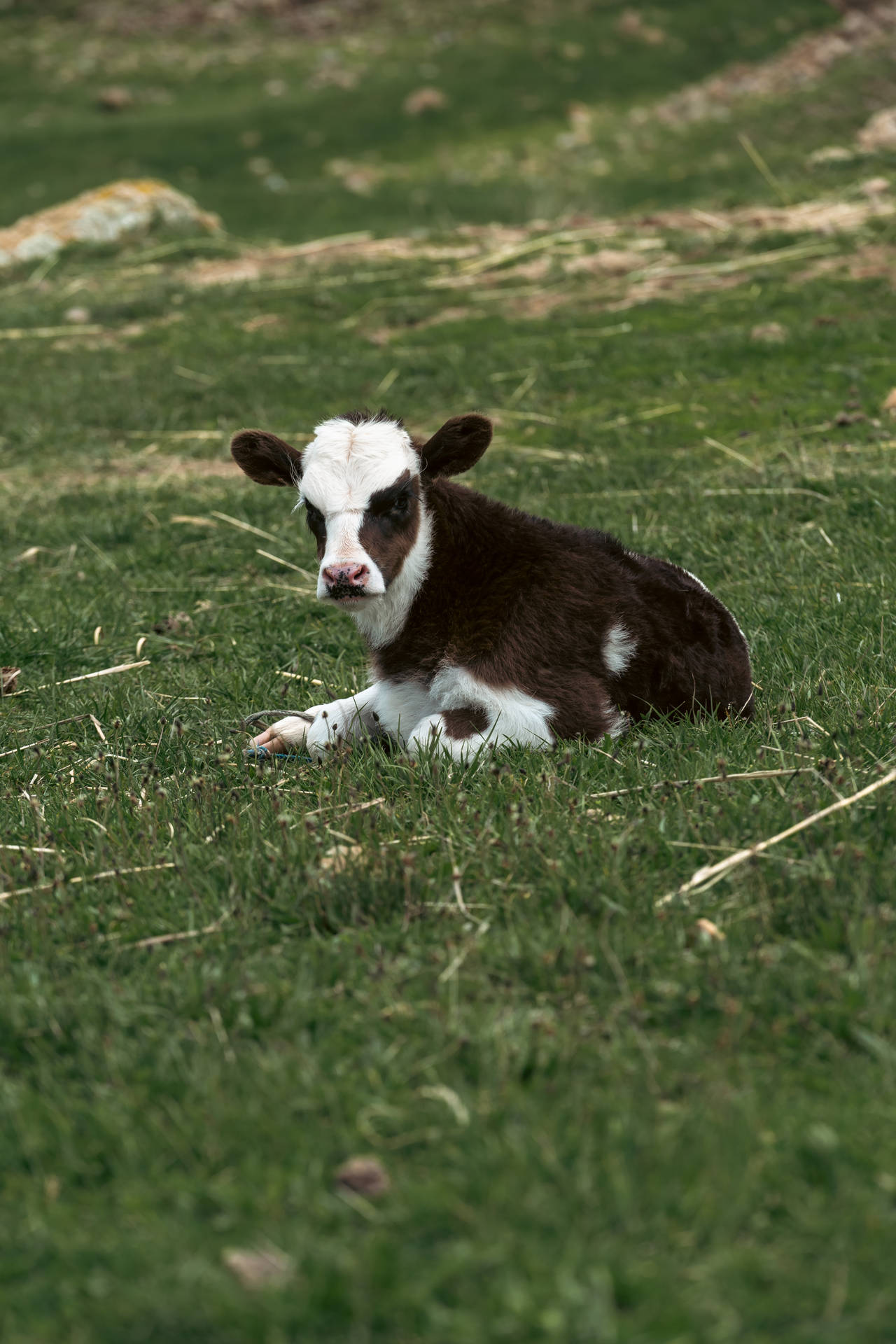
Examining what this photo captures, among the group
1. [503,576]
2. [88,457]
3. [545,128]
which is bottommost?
[545,128]

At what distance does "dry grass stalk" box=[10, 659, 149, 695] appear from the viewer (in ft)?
21.6

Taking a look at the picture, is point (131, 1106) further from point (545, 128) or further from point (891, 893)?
point (545, 128)

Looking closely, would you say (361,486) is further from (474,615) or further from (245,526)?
(245,526)

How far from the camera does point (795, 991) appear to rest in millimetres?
3170

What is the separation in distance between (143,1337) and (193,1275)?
125 mm

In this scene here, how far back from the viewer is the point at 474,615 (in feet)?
17.0

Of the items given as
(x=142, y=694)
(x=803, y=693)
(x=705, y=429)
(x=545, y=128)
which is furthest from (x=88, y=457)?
(x=545, y=128)

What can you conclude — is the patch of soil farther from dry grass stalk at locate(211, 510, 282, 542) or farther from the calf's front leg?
the calf's front leg

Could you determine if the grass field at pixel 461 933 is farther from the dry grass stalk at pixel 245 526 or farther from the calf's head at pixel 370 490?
the calf's head at pixel 370 490

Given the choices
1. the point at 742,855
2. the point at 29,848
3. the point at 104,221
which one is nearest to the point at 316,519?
the point at 29,848

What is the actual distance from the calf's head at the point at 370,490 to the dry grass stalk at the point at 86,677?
1643 mm

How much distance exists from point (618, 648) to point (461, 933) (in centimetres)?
192

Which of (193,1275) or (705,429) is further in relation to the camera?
(705,429)

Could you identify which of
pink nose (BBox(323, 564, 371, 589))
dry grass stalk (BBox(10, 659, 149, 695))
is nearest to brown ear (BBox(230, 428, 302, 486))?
pink nose (BBox(323, 564, 371, 589))
